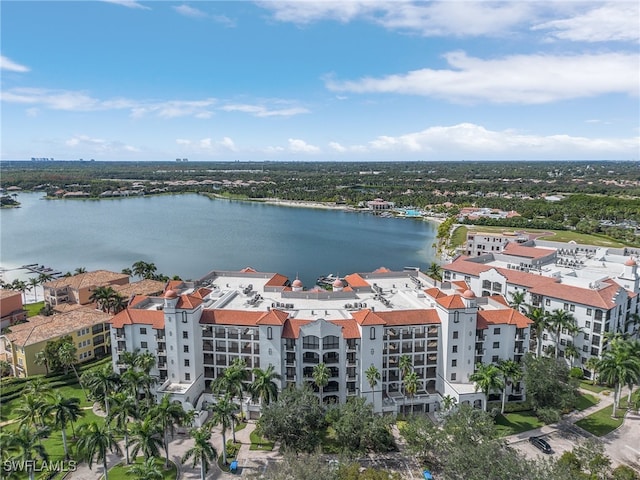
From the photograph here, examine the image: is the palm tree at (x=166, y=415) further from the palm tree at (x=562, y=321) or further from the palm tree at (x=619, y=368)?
the palm tree at (x=562, y=321)

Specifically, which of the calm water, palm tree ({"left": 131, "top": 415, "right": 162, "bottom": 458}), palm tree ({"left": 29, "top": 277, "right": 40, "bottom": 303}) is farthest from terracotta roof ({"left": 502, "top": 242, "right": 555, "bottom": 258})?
palm tree ({"left": 29, "top": 277, "right": 40, "bottom": 303})

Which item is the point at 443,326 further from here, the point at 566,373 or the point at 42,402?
the point at 42,402

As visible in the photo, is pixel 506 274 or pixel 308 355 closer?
pixel 308 355

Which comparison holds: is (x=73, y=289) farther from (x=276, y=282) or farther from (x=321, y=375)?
(x=321, y=375)

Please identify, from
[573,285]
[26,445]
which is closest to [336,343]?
[26,445]

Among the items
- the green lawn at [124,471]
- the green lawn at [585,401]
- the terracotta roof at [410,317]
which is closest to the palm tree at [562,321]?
the green lawn at [585,401]

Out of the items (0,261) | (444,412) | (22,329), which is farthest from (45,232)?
(444,412)
